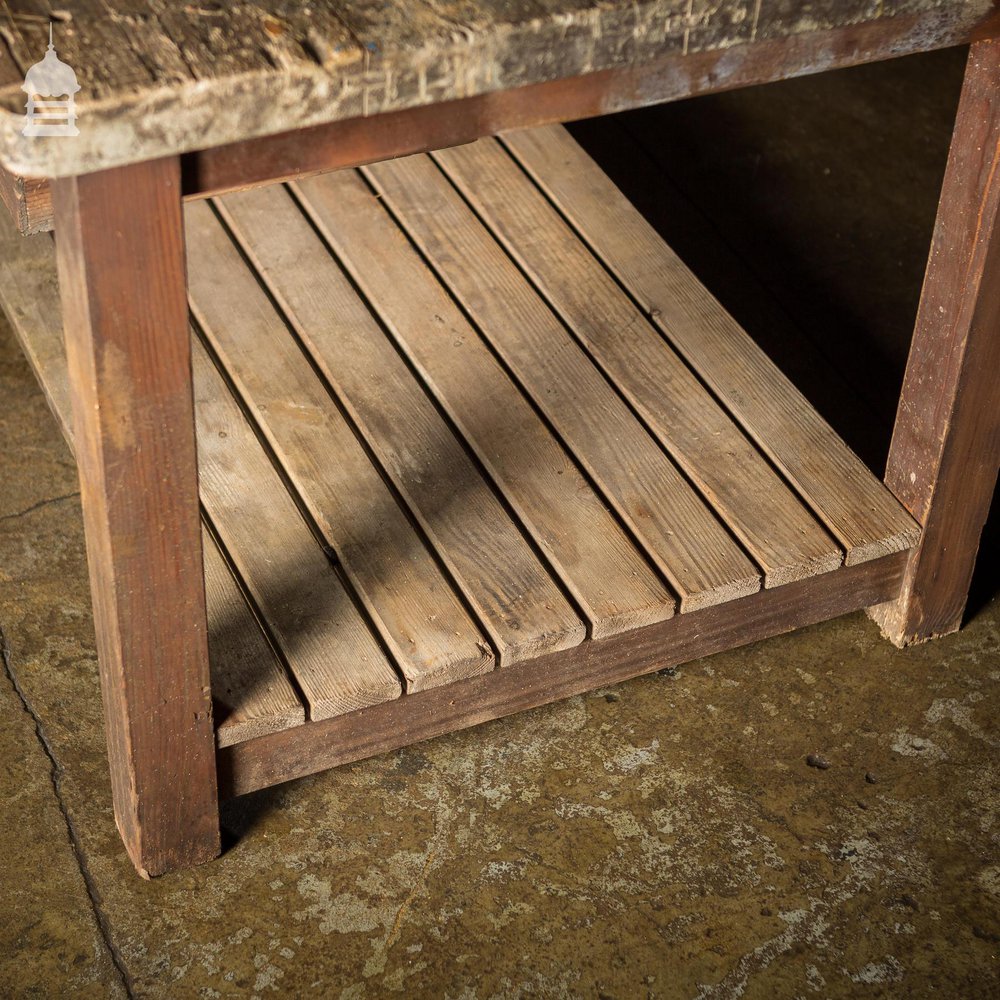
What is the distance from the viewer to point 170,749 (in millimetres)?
1880

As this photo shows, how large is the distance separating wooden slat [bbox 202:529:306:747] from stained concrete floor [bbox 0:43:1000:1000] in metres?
0.26

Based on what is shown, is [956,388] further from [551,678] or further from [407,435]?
[407,435]

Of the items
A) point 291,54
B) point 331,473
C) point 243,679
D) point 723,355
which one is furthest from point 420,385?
point 291,54

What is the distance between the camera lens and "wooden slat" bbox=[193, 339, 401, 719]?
1989mm

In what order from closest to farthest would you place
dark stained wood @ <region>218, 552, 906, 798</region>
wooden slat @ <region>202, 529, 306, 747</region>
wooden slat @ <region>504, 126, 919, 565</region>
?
wooden slat @ <region>202, 529, 306, 747</region>, dark stained wood @ <region>218, 552, 906, 798</region>, wooden slat @ <region>504, 126, 919, 565</region>

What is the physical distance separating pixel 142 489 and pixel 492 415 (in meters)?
0.85

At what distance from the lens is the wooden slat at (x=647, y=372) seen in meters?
2.22

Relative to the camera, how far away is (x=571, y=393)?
94.9 inches

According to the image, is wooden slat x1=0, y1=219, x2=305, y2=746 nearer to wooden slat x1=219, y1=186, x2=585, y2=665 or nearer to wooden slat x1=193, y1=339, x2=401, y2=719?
wooden slat x1=193, y1=339, x2=401, y2=719

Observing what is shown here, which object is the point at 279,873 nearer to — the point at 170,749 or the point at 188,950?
the point at 188,950

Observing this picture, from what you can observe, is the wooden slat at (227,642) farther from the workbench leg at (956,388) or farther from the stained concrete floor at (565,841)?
the workbench leg at (956,388)

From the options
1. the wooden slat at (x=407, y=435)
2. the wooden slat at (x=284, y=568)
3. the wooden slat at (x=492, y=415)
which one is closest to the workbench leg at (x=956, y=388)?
the wooden slat at (x=492, y=415)

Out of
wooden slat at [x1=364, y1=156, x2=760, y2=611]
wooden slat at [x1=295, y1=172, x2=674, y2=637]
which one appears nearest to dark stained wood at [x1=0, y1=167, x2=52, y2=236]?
wooden slat at [x1=295, y1=172, x2=674, y2=637]

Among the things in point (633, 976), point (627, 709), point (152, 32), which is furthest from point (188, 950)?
point (152, 32)
